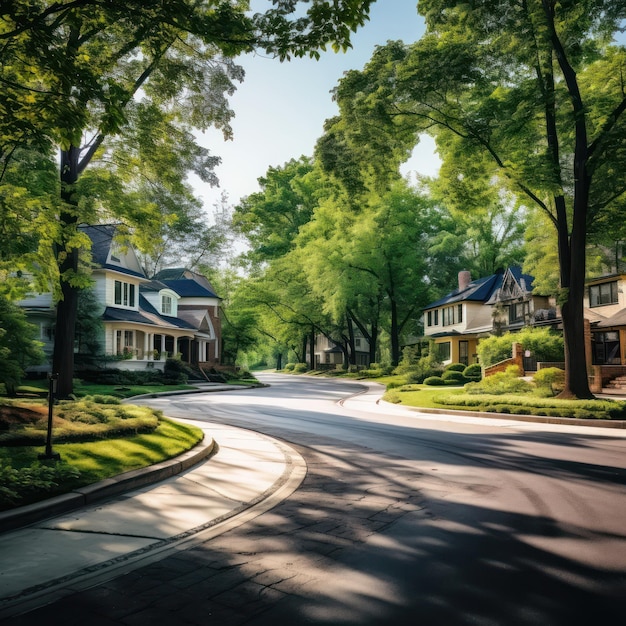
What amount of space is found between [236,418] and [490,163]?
1506cm

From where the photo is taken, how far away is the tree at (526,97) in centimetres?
1839

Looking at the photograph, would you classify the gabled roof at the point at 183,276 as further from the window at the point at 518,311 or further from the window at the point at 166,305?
the window at the point at 518,311

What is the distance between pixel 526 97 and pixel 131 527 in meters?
19.2

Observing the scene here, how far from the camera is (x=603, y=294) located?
3409 centimetres

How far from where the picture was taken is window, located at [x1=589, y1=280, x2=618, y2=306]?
33031 millimetres

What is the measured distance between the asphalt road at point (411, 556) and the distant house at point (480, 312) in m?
32.3

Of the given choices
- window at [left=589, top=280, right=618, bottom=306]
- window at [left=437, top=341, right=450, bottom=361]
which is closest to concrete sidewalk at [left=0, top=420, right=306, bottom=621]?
window at [left=589, top=280, right=618, bottom=306]

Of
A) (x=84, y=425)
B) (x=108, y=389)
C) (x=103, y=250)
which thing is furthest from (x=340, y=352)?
(x=84, y=425)

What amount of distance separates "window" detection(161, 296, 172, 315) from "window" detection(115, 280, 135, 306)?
6.24 m

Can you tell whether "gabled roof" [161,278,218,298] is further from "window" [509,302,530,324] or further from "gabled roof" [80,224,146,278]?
"window" [509,302,530,324]

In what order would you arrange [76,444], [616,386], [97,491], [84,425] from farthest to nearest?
1. [616,386]
2. [84,425]
3. [76,444]
4. [97,491]

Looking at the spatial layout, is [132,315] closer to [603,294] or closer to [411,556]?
[603,294]

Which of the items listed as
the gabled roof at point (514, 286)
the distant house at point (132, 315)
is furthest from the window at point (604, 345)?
the distant house at point (132, 315)

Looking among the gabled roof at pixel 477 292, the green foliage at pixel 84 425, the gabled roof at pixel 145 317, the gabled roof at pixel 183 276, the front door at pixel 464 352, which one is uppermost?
the gabled roof at pixel 183 276
